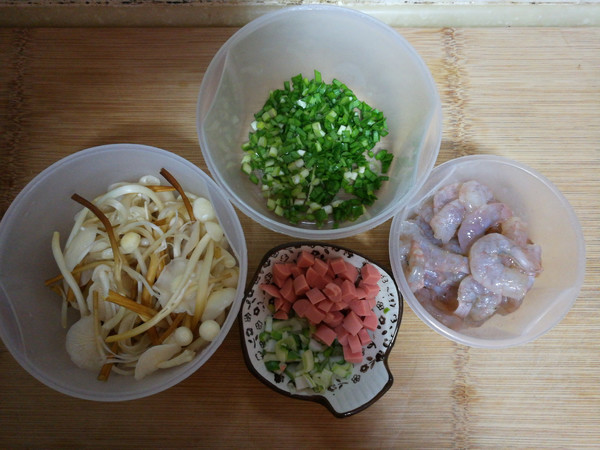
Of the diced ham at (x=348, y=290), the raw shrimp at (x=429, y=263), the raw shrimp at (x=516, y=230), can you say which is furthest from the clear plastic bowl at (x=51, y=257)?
the raw shrimp at (x=516, y=230)

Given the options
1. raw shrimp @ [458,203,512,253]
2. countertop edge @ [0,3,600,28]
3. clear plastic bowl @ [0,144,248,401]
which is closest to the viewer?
clear plastic bowl @ [0,144,248,401]

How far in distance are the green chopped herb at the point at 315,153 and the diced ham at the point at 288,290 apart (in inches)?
8.1

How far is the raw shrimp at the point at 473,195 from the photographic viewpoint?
125 centimetres

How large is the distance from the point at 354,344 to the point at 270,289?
0.26 metres

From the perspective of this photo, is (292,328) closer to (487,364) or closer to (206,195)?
(206,195)

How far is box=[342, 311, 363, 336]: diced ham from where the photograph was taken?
3.71 ft

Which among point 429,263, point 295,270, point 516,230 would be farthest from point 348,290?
point 516,230

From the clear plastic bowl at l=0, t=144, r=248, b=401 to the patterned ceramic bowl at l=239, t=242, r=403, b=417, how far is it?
0.08 metres

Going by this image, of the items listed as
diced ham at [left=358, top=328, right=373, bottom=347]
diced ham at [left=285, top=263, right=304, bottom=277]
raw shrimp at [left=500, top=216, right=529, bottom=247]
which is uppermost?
raw shrimp at [left=500, top=216, right=529, bottom=247]

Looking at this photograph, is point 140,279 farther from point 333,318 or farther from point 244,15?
point 244,15

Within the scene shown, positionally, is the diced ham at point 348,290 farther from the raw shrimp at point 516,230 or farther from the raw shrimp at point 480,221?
the raw shrimp at point 516,230

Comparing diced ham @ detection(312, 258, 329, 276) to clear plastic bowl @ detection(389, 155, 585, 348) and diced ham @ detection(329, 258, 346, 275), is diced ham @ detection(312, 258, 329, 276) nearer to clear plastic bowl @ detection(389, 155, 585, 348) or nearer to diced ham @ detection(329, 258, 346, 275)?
diced ham @ detection(329, 258, 346, 275)

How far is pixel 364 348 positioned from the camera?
1172mm

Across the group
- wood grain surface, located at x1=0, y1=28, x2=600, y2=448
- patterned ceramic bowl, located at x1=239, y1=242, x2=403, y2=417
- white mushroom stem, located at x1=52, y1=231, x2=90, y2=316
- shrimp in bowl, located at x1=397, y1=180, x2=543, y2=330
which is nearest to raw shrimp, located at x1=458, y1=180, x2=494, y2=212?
shrimp in bowl, located at x1=397, y1=180, x2=543, y2=330
